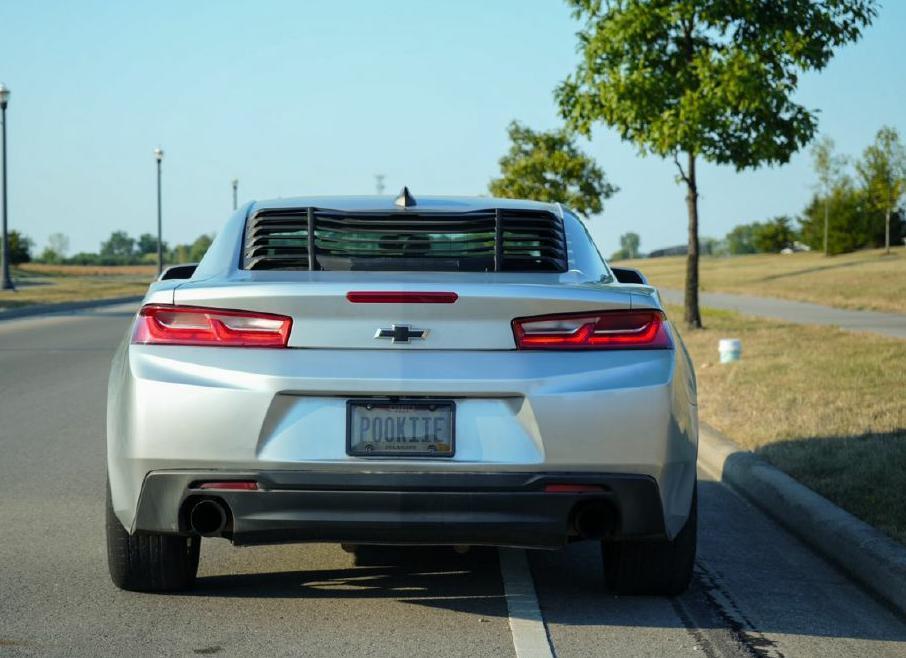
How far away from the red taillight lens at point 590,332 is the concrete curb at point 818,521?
1559mm

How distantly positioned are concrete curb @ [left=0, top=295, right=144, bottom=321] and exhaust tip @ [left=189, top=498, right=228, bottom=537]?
24.6 metres

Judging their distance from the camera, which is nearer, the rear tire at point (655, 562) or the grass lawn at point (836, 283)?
the rear tire at point (655, 562)

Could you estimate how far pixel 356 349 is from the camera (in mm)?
4367

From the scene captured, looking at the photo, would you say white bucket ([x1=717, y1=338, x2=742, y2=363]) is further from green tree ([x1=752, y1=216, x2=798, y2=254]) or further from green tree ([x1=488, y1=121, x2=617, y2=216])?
green tree ([x1=752, y1=216, x2=798, y2=254])

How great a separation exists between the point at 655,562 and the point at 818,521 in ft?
5.37

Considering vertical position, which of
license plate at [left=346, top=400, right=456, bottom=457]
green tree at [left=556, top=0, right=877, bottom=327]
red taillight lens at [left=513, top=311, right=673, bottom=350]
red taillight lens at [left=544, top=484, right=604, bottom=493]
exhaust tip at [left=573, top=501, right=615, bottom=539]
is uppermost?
green tree at [left=556, top=0, right=877, bottom=327]

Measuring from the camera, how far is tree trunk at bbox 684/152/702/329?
20.2 meters

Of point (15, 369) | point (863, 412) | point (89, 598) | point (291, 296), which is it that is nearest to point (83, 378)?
point (15, 369)

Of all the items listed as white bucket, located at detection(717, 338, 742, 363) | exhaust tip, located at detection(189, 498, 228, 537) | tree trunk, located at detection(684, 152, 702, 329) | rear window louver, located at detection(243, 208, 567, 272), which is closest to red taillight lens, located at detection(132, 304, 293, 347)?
exhaust tip, located at detection(189, 498, 228, 537)

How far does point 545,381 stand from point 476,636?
95cm

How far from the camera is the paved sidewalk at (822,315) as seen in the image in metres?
20.4

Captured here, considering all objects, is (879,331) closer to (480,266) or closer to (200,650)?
(480,266)

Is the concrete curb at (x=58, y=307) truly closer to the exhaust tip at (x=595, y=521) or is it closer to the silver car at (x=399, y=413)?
the silver car at (x=399, y=413)

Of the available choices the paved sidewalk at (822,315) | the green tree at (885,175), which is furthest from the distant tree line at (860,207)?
the paved sidewalk at (822,315)
